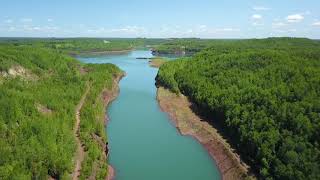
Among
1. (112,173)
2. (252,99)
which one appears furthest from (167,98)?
(112,173)

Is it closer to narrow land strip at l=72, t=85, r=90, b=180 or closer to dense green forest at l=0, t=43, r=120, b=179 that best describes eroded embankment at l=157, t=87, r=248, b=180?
dense green forest at l=0, t=43, r=120, b=179

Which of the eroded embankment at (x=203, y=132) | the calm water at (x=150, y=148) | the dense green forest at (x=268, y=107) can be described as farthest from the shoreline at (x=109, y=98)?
the dense green forest at (x=268, y=107)

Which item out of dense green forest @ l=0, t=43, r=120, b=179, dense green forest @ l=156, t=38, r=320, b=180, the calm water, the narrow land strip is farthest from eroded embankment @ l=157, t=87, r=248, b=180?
the narrow land strip

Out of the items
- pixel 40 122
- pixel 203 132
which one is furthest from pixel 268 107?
pixel 40 122

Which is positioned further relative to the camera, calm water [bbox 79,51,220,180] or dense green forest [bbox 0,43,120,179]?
calm water [bbox 79,51,220,180]

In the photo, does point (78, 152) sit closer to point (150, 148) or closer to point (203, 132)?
point (150, 148)

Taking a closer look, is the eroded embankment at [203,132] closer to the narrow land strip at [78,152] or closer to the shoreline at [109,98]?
the shoreline at [109,98]

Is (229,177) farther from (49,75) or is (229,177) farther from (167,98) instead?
(49,75)
